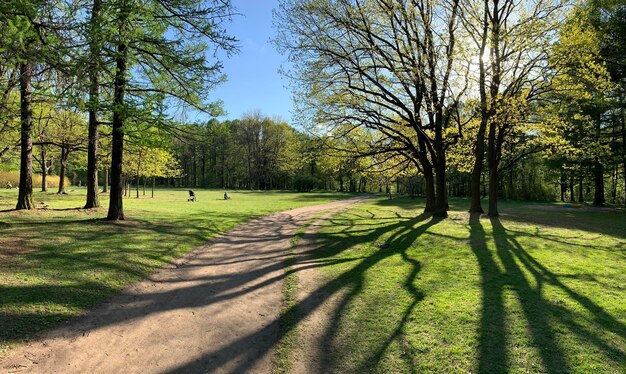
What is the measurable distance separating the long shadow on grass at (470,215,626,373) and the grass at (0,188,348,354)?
5.58 m

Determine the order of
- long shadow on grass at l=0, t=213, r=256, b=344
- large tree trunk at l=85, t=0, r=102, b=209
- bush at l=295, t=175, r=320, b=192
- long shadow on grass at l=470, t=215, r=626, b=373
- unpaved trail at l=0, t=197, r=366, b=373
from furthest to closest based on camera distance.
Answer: bush at l=295, t=175, r=320, b=192, large tree trunk at l=85, t=0, r=102, b=209, long shadow on grass at l=0, t=213, r=256, b=344, long shadow on grass at l=470, t=215, r=626, b=373, unpaved trail at l=0, t=197, r=366, b=373

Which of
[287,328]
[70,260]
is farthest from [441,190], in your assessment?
[70,260]

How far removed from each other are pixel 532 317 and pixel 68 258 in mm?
8589

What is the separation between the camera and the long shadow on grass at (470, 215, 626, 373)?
4.05m

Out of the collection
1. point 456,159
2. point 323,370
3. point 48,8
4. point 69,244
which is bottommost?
point 323,370

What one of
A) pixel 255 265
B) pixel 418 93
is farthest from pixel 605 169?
pixel 255 265

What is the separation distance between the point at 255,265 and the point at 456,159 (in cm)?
1681

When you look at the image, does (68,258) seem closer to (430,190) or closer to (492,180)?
(430,190)

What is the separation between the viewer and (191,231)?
1223 cm

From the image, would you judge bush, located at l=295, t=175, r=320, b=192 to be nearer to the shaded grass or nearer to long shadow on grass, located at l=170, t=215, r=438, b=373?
long shadow on grass, located at l=170, t=215, r=438, b=373

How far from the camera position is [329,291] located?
21.6 ft

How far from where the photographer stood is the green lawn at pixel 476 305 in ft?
13.4

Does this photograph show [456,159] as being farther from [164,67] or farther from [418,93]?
[164,67]

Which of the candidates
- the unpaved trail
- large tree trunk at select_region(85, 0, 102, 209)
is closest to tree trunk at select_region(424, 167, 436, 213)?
the unpaved trail
